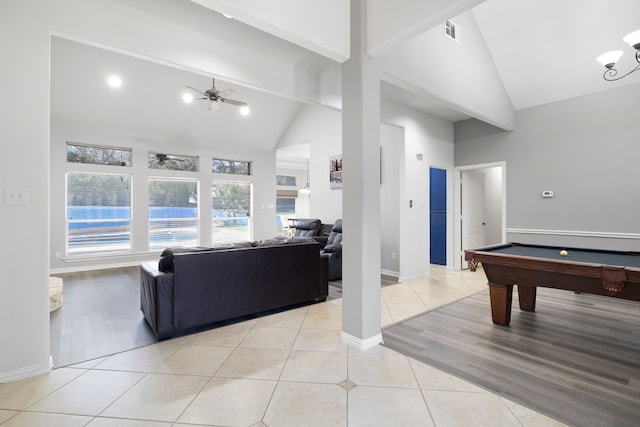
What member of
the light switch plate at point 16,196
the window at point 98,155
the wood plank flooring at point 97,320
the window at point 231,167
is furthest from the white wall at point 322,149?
the light switch plate at point 16,196

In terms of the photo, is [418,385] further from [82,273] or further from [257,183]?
[257,183]

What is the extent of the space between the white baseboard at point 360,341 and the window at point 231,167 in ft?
20.1

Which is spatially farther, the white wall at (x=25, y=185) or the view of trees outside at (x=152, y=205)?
the view of trees outside at (x=152, y=205)

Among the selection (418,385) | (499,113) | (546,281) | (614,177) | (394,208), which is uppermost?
(499,113)

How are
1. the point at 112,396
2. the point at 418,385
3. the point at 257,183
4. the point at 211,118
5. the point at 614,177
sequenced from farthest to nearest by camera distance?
the point at 257,183
the point at 211,118
the point at 614,177
the point at 418,385
the point at 112,396

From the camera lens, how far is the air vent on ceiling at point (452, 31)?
162 inches

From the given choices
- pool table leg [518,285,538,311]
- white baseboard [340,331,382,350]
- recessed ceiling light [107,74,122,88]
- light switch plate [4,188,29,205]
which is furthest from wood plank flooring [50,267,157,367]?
pool table leg [518,285,538,311]

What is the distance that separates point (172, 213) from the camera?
7.16 m

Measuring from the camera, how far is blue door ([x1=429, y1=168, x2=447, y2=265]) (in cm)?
661

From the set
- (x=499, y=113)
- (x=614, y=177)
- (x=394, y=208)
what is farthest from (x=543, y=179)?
A: (x=394, y=208)

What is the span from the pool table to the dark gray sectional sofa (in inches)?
76.0

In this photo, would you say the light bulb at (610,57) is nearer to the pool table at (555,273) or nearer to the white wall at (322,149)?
the pool table at (555,273)

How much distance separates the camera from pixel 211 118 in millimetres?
6938

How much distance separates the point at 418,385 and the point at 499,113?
4.65 m
